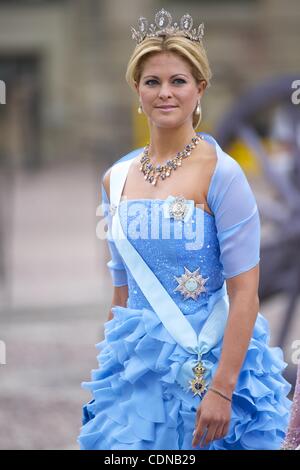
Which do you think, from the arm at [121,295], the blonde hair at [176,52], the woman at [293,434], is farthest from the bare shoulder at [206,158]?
the woman at [293,434]

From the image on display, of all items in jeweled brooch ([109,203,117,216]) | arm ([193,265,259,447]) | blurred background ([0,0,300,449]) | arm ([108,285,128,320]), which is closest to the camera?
arm ([193,265,259,447])

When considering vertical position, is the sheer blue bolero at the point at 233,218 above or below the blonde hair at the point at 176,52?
below

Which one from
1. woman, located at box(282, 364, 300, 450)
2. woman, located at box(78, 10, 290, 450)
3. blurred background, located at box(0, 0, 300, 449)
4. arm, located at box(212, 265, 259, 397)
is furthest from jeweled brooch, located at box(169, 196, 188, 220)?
blurred background, located at box(0, 0, 300, 449)

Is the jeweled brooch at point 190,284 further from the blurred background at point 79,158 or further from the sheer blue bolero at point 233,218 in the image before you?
the blurred background at point 79,158

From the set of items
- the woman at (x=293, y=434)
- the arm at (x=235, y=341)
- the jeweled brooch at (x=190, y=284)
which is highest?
the jeweled brooch at (x=190, y=284)

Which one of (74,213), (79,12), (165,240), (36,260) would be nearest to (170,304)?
(165,240)

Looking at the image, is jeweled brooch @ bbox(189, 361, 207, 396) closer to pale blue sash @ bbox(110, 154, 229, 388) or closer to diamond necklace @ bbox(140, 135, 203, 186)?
pale blue sash @ bbox(110, 154, 229, 388)

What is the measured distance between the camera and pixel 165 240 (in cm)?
303

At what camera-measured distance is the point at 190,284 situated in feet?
9.96

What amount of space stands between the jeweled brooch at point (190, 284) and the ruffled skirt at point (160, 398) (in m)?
0.06

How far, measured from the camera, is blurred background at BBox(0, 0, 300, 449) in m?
6.00

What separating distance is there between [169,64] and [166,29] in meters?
0.11

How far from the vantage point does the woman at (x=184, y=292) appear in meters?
2.98

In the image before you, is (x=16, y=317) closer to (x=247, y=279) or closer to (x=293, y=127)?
(x=293, y=127)
